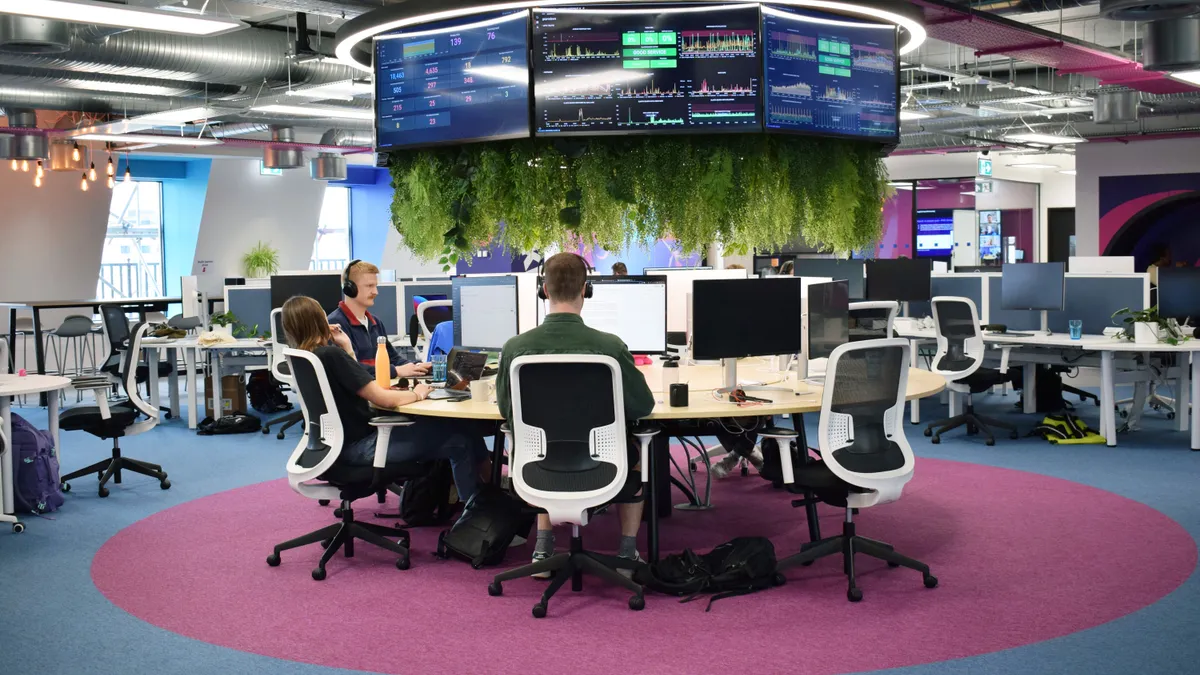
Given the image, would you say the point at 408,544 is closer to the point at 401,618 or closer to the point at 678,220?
the point at 401,618

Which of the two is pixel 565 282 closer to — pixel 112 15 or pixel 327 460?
pixel 327 460

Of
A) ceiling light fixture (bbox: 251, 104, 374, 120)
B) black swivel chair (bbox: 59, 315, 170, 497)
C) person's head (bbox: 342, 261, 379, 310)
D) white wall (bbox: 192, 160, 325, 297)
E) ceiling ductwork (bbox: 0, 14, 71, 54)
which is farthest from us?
white wall (bbox: 192, 160, 325, 297)

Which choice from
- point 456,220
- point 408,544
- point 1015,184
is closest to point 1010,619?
point 408,544

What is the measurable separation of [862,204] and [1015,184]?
1831 centimetres

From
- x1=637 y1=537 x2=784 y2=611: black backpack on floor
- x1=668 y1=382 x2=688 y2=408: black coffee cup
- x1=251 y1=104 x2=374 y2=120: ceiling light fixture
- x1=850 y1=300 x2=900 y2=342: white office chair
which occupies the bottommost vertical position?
x1=637 y1=537 x2=784 y2=611: black backpack on floor

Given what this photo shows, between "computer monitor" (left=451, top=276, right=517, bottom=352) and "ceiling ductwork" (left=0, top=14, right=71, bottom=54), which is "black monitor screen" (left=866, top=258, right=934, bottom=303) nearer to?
"computer monitor" (left=451, top=276, right=517, bottom=352)

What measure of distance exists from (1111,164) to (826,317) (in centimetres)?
1411

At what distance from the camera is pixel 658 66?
523 cm

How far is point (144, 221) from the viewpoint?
63.1 feet

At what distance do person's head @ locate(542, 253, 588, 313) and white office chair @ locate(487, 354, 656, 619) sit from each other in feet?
1.35

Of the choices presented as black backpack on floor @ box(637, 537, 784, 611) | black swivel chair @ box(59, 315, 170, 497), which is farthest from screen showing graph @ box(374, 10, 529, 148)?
black swivel chair @ box(59, 315, 170, 497)

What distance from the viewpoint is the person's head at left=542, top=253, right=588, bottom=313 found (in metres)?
4.74

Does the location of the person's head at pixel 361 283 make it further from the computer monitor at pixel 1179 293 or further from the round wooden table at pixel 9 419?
the computer monitor at pixel 1179 293

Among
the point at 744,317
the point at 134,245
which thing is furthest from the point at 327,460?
the point at 134,245
